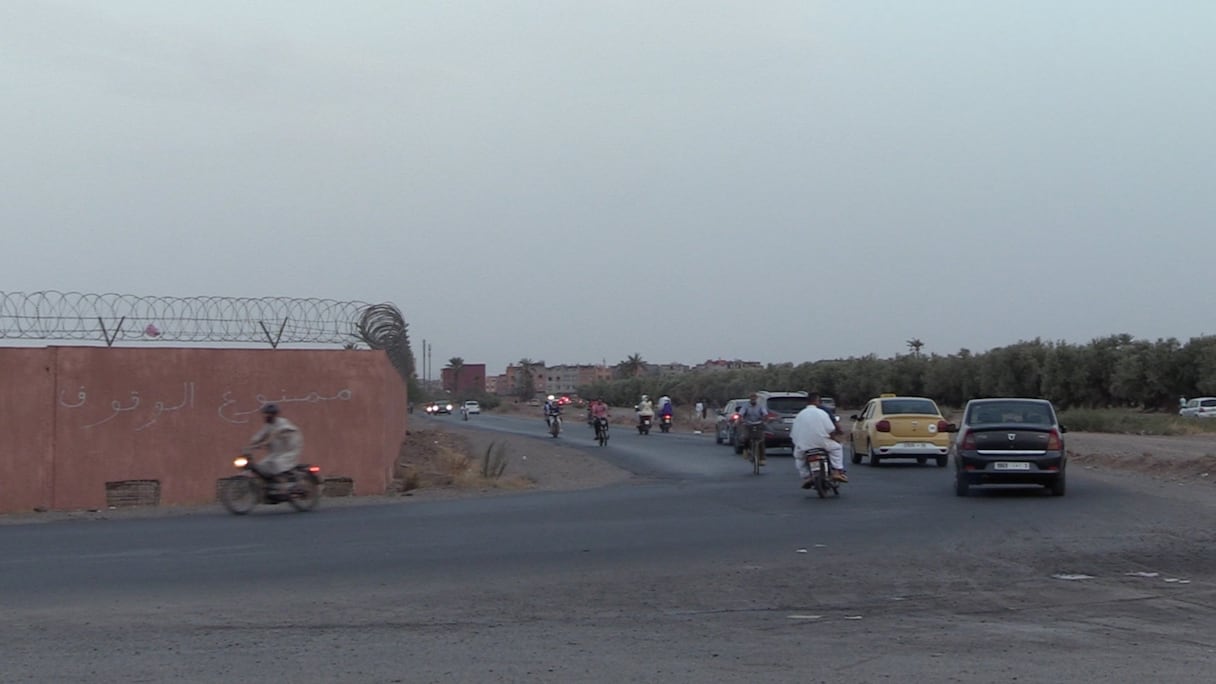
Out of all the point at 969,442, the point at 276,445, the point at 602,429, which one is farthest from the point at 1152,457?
the point at 276,445

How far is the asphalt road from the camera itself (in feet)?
28.5

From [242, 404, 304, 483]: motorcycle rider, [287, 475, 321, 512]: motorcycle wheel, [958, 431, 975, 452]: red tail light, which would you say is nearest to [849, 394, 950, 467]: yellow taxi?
[958, 431, 975, 452]: red tail light

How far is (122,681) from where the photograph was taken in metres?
8.16

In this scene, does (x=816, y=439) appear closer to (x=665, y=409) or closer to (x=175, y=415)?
(x=175, y=415)

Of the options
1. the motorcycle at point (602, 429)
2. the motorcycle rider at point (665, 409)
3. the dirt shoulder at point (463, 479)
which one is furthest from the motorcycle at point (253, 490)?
the motorcycle rider at point (665, 409)

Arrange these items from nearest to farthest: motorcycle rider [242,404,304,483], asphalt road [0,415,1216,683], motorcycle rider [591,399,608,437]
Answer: asphalt road [0,415,1216,683] < motorcycle rider [242,404,304,483] < motorcycle rider [591,399,608,437]

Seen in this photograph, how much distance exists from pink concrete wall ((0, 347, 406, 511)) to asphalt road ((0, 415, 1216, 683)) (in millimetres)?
3723

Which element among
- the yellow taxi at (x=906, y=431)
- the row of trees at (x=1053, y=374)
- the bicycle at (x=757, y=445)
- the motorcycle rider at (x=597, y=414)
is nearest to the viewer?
the bicycle at (x=757, y=445)

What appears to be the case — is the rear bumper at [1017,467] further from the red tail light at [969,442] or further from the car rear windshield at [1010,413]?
the car rear windshield at [1010,413]

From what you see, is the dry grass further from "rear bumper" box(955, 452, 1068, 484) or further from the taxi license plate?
the taxi license plate

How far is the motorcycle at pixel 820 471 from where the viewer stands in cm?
2314

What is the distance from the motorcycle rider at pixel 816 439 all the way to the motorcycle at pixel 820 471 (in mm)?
58

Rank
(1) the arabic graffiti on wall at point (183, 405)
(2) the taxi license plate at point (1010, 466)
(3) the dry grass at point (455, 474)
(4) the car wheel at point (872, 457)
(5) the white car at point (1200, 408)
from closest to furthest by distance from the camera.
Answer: (2) the taxi license plate at point (1010, 466) → (1) the arabic graffiti on wall at point (183, 405) → (3) the dry grass at point (455, 474) → (4) the car wheel at point (872, 457) → (5) the white car at point (1200, 408)

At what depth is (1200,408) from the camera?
68438 millimetres
